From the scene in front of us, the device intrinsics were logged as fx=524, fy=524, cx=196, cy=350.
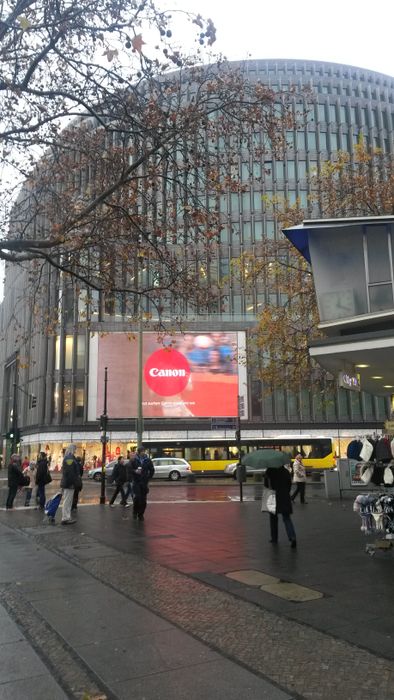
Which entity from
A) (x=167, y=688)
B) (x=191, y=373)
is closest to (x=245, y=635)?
(x=167, y=688)

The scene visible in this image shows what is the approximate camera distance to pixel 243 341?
5712cm

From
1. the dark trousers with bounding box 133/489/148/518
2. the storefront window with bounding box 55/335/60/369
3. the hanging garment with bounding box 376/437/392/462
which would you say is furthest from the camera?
the storefront window with bounding box 55/335/60/369

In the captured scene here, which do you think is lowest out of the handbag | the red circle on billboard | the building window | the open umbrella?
the handbag

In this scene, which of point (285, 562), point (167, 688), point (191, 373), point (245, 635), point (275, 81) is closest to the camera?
point (167, 688)

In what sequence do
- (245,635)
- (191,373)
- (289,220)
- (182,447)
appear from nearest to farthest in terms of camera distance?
1. (245,635)
2. (289,220)
3. (182,447)
4. (191,373)

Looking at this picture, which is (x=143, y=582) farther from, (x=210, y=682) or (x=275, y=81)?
(x=275, y=81)

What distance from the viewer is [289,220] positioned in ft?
79.6

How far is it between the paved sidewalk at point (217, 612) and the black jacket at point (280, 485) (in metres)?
0.73

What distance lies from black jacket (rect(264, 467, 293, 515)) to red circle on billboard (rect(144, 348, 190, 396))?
145 feet

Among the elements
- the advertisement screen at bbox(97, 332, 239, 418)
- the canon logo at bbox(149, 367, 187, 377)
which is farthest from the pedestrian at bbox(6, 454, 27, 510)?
the canon logo at bbox(149, 367, 187, 377)

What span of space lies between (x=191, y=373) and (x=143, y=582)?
48180 mm

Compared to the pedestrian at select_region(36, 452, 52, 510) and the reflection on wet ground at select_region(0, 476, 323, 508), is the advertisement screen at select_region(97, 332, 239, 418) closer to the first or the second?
the reflection on wet ground at select_region(0, 476, 323, 508)

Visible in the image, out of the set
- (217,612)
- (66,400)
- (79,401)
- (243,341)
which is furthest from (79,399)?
(217,612)

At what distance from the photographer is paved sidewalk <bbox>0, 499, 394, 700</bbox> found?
3.97 meters
